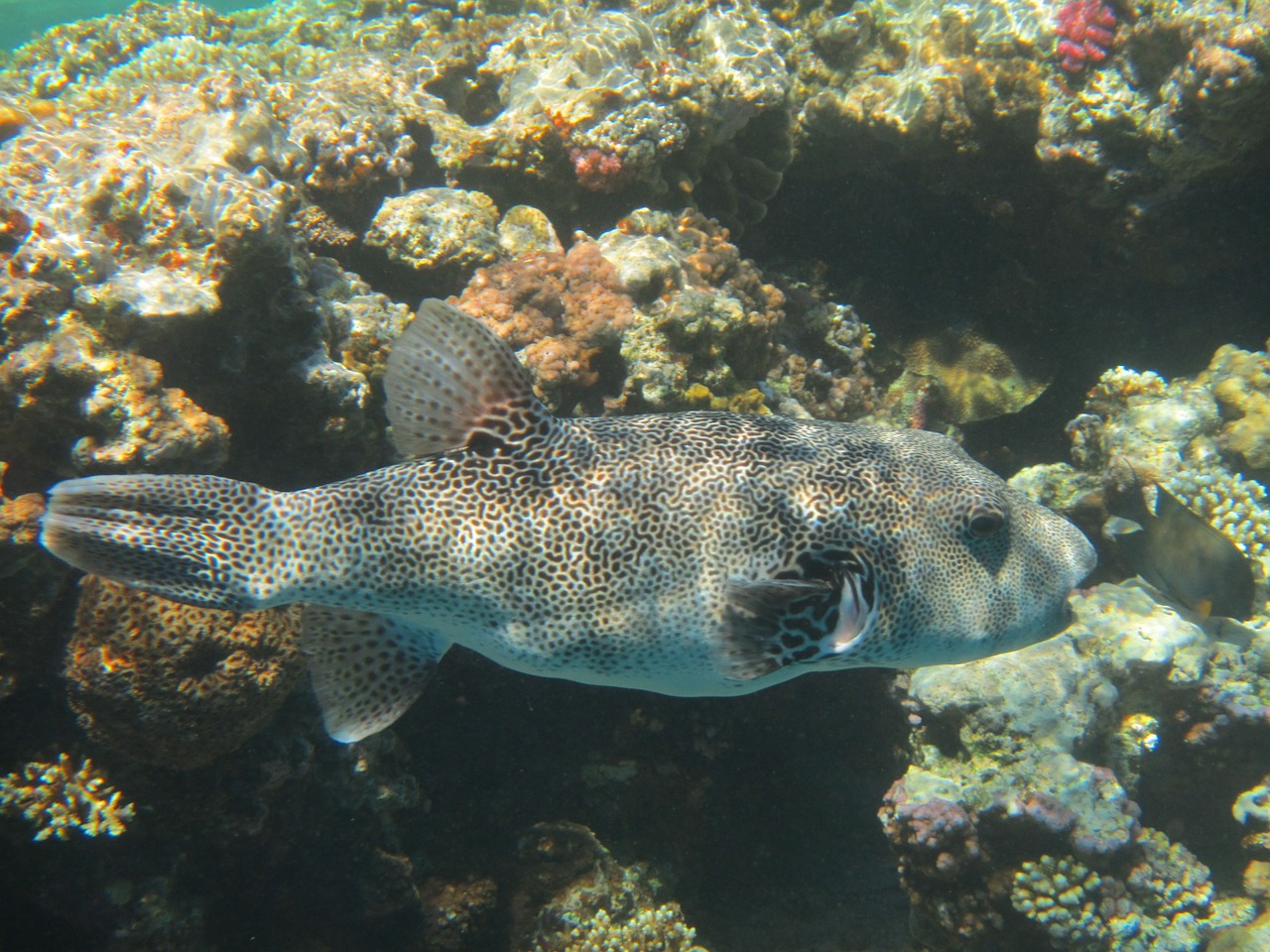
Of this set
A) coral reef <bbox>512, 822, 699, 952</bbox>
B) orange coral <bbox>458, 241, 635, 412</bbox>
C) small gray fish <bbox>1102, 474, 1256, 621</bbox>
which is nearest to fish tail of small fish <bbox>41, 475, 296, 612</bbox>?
orange coral <bbox>458, 241, 635, 412</bbox>

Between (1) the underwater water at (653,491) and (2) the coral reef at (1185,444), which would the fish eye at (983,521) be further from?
(2) the coral reef at (1185,444)

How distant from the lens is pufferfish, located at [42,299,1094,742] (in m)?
3.02

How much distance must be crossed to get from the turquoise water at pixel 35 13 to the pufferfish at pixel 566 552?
50.4 meters

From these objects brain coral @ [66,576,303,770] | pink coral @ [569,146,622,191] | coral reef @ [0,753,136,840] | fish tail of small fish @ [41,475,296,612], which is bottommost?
coral reef @ [0,753,136,840]

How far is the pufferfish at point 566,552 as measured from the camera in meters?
3.02

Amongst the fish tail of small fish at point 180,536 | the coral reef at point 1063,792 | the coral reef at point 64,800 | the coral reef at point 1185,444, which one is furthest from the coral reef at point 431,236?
the coral reef at point 1185,444

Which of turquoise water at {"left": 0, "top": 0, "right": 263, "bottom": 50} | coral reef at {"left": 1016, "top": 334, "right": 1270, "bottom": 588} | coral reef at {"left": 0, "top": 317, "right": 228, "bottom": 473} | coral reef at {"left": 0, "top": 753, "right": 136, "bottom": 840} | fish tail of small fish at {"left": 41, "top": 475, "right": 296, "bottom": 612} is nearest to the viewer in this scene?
fish tail of small fish at {"left": 41, "top": 475, "right": 296, "bottom": 612}

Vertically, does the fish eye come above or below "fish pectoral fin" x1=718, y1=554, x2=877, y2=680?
above

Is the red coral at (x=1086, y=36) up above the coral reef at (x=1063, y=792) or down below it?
above

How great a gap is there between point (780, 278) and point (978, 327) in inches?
88.2

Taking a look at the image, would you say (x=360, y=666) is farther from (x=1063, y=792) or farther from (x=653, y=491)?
(x=1063, y=792)

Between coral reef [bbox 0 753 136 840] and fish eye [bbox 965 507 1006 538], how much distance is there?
492 cm

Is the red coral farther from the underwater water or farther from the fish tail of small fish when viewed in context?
the fish tail of small fish

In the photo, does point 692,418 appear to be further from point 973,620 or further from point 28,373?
point 28,373
